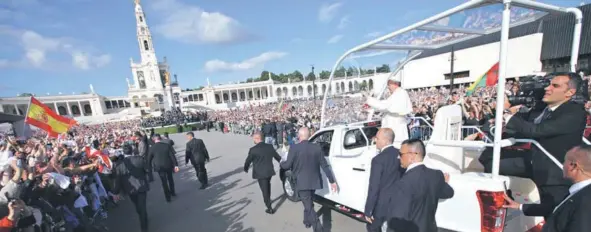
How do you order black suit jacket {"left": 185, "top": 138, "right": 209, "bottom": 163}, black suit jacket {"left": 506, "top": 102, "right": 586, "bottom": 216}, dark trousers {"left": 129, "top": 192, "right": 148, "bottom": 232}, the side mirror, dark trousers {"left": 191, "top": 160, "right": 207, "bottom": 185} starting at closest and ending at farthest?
black suit jacket {"left": 506, "top": 102, "right": 586, "bottom": 216}, dark trousers {"left": 129, "top": 192, "right": 148, "bottom": 232}, the side mirror, black suit jacket {"left": 185, "top": 138, "right": 209, "bottom": 163}, dark trousers {"left": 191, "top": 160, "right": 207, "bottom": 185}

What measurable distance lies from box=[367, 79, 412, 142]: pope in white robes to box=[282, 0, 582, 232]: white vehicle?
431 millimetres

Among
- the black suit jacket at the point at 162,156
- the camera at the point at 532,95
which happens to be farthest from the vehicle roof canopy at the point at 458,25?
the black suit jacket at the point at 162,156

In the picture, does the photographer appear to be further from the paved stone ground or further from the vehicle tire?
the vehicle tire

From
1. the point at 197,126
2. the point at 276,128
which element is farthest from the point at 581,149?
the point at 197,126

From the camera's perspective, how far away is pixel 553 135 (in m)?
2.04

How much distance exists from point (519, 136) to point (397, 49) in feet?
7.84

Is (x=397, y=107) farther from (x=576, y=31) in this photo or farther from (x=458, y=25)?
(x=576, y=31)

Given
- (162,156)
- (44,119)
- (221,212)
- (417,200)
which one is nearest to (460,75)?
(221,212)

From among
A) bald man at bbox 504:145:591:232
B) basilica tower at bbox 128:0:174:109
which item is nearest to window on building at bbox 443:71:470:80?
bald man at bbox 504:145:591:232

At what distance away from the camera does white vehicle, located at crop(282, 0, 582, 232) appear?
225cm

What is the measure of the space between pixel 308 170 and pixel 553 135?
9.08 feet

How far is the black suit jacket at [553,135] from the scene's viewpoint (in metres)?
1.96

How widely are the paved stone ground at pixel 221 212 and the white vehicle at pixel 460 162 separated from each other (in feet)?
2.53

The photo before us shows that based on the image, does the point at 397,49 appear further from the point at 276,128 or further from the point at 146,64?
the point at 146,64
